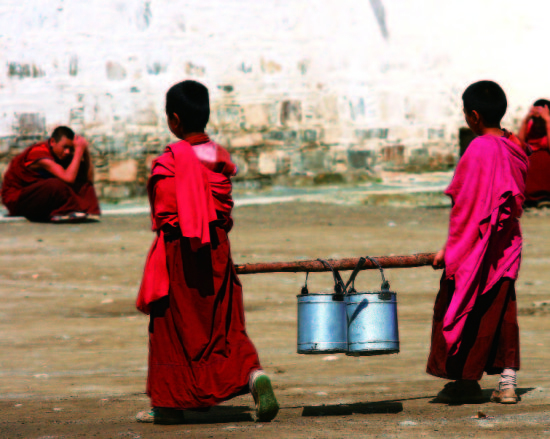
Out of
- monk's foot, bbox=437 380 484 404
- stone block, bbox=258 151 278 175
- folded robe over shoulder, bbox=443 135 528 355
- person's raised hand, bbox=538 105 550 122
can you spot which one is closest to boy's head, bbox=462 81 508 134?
folded robe over shoulder, bbox=443 135 528 355

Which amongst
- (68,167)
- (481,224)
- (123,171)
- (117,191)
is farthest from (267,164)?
(481,224)

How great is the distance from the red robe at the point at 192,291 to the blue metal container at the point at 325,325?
0.23 meters

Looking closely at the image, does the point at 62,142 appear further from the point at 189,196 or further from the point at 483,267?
the point at 483,267

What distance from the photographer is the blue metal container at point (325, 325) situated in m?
4.33

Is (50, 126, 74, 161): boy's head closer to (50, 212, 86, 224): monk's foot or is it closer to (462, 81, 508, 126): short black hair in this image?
(50, 212, 86, 224): monk's foot

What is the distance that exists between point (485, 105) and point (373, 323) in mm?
1026

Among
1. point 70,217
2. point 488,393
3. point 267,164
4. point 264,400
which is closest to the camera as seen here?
point 264,400

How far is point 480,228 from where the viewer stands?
4.44 metres

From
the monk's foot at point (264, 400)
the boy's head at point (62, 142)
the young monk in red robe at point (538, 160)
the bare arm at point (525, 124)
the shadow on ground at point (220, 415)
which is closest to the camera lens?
the monk's foot at point (264, 400)

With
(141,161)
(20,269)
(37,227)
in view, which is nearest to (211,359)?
(20,269)

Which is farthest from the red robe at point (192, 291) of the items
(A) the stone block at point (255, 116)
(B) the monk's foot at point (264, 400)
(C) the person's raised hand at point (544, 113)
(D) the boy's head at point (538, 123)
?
(A) the stone block at point (255, 116)

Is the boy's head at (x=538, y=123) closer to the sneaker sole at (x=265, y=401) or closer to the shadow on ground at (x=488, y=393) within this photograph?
the shadow on ground at (x=488, y=393)

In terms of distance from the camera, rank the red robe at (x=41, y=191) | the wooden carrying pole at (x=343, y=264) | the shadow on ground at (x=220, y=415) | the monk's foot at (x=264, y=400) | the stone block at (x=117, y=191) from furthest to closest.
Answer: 1. the stone block at (x=117, y=191)
2. the red robe at (x=41, y=191)
3. the wooden carrying pole at (x=343, y=264)
4. the shadow on ground at (x=220, y=415)
5. the monk's foot at (x=264, y=400)

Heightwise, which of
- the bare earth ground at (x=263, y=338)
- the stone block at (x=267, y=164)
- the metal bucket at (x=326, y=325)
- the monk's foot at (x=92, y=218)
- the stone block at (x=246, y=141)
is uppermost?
the stone block at (x=246, y=141)
